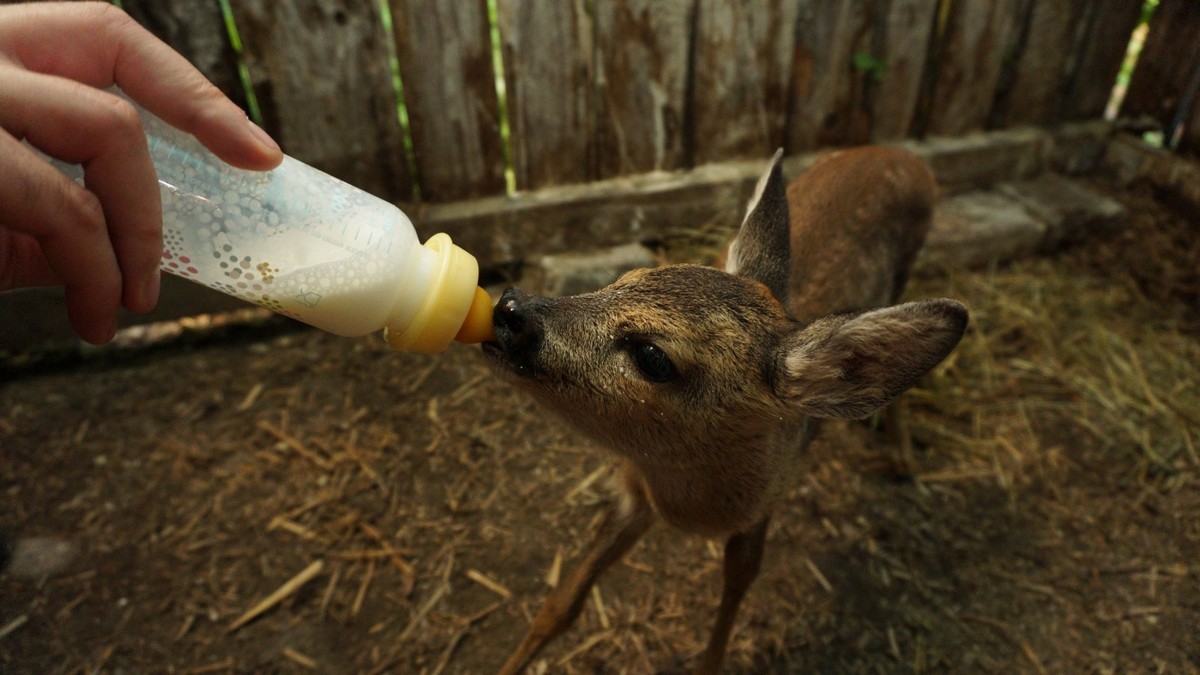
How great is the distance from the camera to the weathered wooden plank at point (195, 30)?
3.15 m

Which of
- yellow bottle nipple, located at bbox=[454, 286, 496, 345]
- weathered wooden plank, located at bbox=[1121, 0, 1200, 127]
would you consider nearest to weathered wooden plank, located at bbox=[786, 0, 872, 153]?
weathered wooden plank, located at bbox=[1121, 0, 1200, 127]

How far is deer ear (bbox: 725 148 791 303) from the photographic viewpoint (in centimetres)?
228

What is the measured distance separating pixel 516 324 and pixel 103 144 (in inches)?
35.9

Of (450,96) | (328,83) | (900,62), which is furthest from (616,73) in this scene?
(900,62)

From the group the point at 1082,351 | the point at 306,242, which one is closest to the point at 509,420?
the point at 306,242

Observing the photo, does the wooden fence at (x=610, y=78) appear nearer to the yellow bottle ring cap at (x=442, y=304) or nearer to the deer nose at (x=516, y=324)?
the deer nose at (x=516, y=324)

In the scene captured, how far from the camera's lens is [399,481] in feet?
10.6

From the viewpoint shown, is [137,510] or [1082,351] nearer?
[137,510]

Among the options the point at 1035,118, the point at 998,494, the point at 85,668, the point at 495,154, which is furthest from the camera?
the point at 1035,118

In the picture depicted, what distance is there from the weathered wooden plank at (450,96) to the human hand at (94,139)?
7.40ft

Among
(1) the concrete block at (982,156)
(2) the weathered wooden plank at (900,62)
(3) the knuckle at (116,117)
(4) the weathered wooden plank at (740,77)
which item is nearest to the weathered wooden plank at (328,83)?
(4) the weathered wooden plank at (740,77)

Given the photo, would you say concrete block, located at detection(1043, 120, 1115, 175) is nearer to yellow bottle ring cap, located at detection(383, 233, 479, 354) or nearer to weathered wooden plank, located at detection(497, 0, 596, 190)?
weathered wooden plank, located at detection(497, 0, 596, 190)

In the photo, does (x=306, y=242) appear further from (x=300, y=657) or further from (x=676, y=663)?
(x=676, y=663)

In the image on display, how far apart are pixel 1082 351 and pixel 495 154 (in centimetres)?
310
